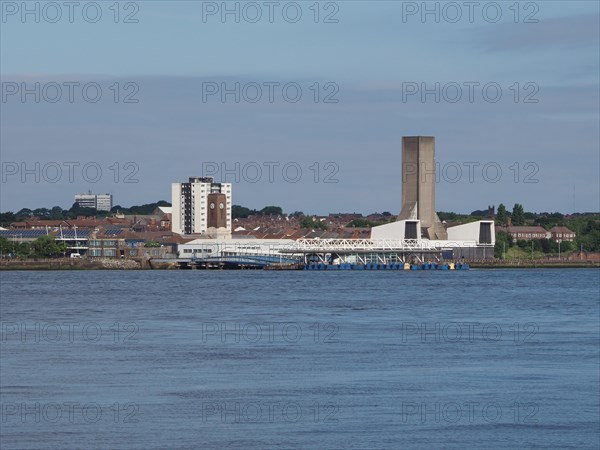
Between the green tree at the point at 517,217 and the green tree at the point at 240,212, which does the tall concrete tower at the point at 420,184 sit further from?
the green tree at the point at 240,212

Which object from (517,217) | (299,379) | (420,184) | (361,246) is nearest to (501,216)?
(517,217)

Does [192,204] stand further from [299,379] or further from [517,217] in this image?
[299,379]

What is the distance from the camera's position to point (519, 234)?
422 ft

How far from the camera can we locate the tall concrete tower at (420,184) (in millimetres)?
109562

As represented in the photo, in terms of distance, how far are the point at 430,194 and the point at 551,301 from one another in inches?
2546

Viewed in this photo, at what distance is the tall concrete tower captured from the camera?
110m

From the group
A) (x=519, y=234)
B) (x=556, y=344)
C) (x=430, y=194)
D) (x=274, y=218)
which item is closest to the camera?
(x=556, y=344)

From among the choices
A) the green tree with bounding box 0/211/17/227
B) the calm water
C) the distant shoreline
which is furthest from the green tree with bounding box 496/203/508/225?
the calm water

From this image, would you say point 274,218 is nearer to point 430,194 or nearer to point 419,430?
point 430,194

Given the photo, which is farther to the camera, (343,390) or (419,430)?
(343,390)

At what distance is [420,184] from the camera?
10981 cm

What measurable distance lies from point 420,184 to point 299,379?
8986 cm

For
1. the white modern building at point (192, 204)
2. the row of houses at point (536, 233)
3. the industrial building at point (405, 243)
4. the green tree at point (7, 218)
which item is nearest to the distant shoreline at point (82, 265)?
the industrial building at point (405, 243)

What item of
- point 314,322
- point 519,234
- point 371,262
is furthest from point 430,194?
point 314,322
